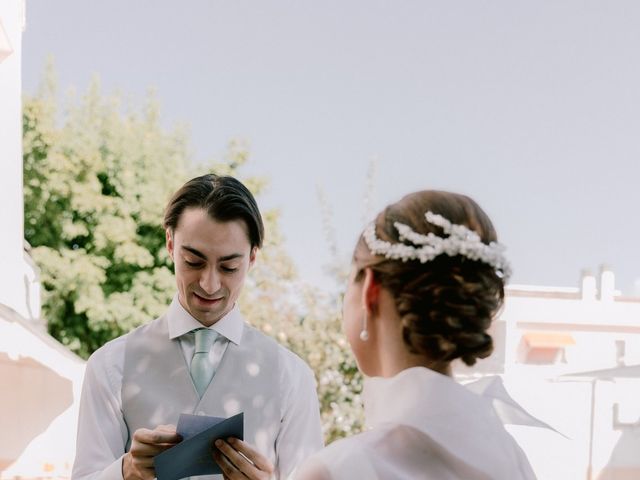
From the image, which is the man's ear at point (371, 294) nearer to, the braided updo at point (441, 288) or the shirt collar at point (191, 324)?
the braided updo at point (441, 288)

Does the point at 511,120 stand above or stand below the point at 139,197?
above

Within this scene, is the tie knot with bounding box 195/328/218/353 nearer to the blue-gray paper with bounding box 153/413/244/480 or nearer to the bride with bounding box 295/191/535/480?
the blue-gray paper with bounding box 153/413/244/480

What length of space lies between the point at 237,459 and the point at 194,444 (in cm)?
11

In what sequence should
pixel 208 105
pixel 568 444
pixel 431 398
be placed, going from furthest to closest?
pixel 208 105 → pixel 568 444 → pixel 431 398

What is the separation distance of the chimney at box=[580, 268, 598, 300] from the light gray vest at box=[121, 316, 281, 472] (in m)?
11.9

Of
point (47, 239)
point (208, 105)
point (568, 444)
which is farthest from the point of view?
point (208, 105)

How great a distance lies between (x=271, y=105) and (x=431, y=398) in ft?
66.6

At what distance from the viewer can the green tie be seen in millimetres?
2152

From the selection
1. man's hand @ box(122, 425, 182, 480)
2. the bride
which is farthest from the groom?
the bride

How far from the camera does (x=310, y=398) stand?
2.19m

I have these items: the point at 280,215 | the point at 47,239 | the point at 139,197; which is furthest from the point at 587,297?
the point at 47,239

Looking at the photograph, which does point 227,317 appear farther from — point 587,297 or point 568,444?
point 587,297

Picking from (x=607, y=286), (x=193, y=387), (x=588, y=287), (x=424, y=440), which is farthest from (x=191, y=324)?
(x=607, y=286)

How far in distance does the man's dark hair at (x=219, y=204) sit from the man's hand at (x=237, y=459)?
547 mm
